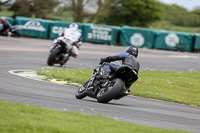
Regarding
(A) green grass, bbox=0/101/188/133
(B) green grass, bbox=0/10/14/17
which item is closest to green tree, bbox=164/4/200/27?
(B) green grass, bbox=0/10/14/17

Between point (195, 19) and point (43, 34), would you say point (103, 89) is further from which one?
point (195, 19)

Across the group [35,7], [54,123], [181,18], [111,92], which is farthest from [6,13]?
[181,18]

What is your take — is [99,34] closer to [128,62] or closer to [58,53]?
[58,53]

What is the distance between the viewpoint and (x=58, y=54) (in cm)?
1616

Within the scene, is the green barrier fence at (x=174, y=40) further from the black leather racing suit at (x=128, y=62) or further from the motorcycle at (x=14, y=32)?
the black leather racing suit at (x=128, y=62)

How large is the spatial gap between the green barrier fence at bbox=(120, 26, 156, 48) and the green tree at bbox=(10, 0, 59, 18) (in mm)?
20798

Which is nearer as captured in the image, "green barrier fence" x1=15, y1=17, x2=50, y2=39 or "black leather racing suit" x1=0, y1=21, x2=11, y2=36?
"black leather racing suit" x1=0, y1=21, x2=11, y2=36

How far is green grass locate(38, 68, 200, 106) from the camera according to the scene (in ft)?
40.0

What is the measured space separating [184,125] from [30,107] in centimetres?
290

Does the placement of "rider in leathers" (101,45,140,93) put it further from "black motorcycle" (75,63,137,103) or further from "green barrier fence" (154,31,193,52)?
"green barrier fence" (154,31,193,52)

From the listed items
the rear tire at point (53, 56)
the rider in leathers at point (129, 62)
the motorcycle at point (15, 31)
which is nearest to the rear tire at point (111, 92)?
the rider in leathers at point (129, 62)

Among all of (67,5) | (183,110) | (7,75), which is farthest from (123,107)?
(67,5)

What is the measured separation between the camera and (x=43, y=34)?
34.8 metres

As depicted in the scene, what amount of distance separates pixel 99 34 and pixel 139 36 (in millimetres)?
3330
